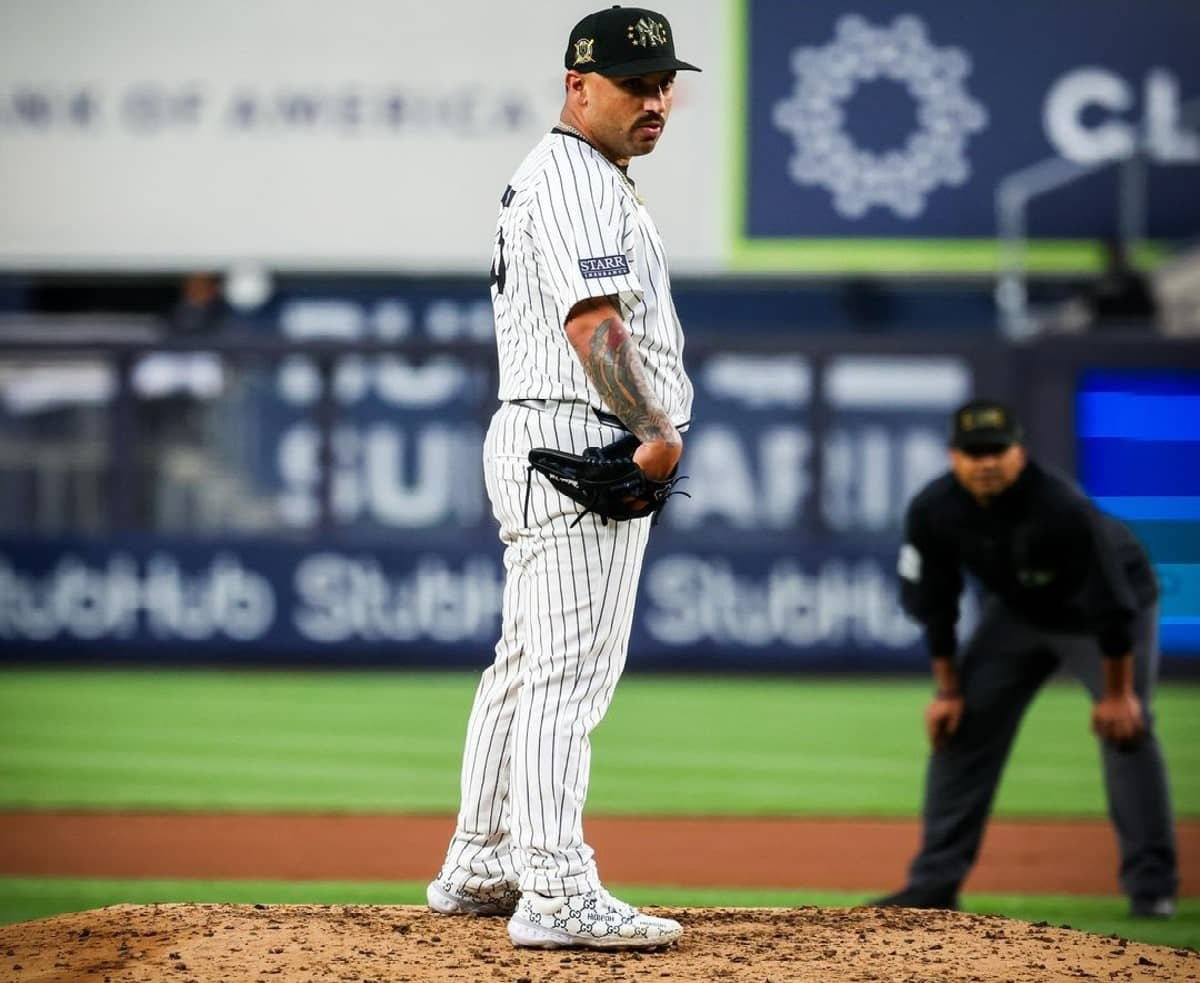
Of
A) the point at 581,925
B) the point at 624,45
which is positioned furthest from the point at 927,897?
the point at 624,45

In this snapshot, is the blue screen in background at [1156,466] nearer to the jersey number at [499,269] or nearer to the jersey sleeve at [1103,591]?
the jersey sleeve at [1103,591]

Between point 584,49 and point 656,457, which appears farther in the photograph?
point 584,49

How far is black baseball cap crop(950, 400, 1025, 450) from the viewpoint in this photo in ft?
20.5

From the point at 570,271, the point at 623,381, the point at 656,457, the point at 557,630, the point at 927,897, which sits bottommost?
the point at 927,897

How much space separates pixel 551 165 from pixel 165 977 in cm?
195

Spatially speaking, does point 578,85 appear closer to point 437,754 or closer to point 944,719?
point 944,719

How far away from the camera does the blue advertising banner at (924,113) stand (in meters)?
19.2

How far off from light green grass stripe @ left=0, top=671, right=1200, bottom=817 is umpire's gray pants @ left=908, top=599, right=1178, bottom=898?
252 cm

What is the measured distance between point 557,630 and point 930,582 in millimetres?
2405

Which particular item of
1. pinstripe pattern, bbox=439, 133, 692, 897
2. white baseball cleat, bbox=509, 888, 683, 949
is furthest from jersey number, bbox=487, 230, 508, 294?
white baseball cleat, bbox=509, 888, 683, 949

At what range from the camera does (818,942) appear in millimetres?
4660

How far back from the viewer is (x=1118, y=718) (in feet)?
21.2

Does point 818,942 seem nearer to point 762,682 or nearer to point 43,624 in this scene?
point 762,682

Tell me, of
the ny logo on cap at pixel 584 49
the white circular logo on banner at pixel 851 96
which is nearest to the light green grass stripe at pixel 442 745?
the ny logo on cap at pixel 584 49
